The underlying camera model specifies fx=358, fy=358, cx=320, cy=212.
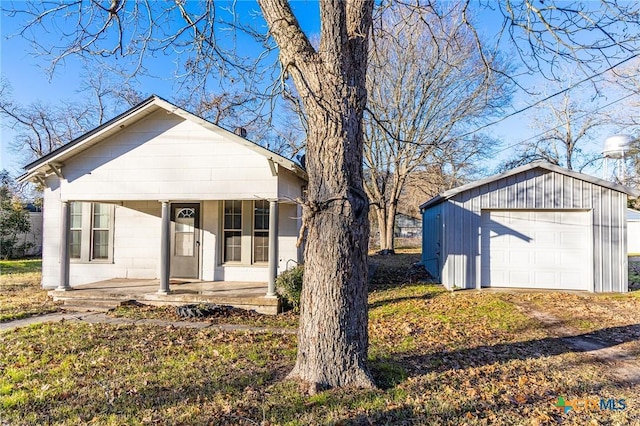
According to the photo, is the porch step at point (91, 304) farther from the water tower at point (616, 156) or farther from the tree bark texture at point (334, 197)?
the water tower at point (616, 156)

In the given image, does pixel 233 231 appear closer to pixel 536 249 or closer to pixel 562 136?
pixel 536 249

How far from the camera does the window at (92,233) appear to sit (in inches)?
406

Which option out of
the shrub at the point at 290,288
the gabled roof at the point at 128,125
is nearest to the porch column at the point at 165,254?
the gabled roof at the point at 128,125

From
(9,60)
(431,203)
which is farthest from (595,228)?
(9,60)

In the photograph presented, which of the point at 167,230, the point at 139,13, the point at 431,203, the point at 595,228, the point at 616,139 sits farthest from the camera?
the point at 616,139

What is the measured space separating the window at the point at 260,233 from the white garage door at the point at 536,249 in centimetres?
630

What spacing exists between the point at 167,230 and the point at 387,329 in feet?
17.5

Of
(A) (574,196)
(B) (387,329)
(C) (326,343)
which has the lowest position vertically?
(B) (387,329)

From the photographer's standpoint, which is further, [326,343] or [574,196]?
[574,196]

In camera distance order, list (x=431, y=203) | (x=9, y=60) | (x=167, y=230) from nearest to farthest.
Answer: (x=9, y=60)
(x=167, y=230)
(x=431, y=203)

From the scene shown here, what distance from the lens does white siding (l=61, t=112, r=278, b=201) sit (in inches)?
314

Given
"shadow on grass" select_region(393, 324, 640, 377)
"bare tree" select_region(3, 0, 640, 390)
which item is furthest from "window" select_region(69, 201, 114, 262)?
"shadow on grass" select_region(393, 324, 640, 377)

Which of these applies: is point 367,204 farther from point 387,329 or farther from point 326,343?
point 387,329

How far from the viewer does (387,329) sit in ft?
20.6
